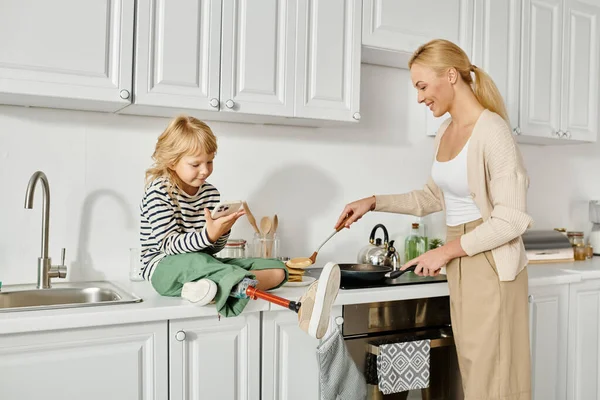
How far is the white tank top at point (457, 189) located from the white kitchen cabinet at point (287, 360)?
64 cm

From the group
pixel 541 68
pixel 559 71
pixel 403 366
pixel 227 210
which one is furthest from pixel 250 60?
pixel 559 71

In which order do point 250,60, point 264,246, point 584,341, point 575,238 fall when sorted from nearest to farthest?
point 250,60 < point 264,246 < point 584,341 < point 575,238

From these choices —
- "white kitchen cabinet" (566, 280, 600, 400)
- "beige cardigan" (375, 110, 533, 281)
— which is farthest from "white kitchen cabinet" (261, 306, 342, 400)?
"white kitchen cabinet" (566, 280, 600, 400)

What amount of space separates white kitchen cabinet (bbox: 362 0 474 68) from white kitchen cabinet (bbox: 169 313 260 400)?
123cm

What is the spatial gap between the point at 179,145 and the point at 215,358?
26.0 inches

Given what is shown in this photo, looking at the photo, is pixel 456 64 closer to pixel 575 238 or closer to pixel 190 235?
pixel 190 235

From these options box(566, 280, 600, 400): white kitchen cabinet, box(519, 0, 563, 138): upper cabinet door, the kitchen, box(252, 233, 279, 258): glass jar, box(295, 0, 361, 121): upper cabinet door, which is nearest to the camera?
the kitchen

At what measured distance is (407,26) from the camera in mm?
2336

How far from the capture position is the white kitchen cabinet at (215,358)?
1636 mm

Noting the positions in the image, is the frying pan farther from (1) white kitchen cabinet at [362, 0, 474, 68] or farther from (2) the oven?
(1) white kitchen cabinet at [362, 0, 474, 68]

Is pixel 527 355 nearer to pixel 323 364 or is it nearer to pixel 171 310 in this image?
pixel 323 364

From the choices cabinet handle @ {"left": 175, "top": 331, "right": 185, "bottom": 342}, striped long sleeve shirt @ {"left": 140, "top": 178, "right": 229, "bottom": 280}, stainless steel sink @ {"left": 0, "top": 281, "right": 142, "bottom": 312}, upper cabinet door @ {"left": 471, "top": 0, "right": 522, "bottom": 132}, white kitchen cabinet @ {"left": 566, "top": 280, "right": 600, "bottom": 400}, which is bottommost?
white kitchen cabinet @ {"left": 566, "top": 280, "right": 600, "bottom": 400}

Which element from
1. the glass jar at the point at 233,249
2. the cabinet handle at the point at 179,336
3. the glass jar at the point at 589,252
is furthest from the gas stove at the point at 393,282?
the glass jar at the point at 589,252

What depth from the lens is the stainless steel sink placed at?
181 centimetres
